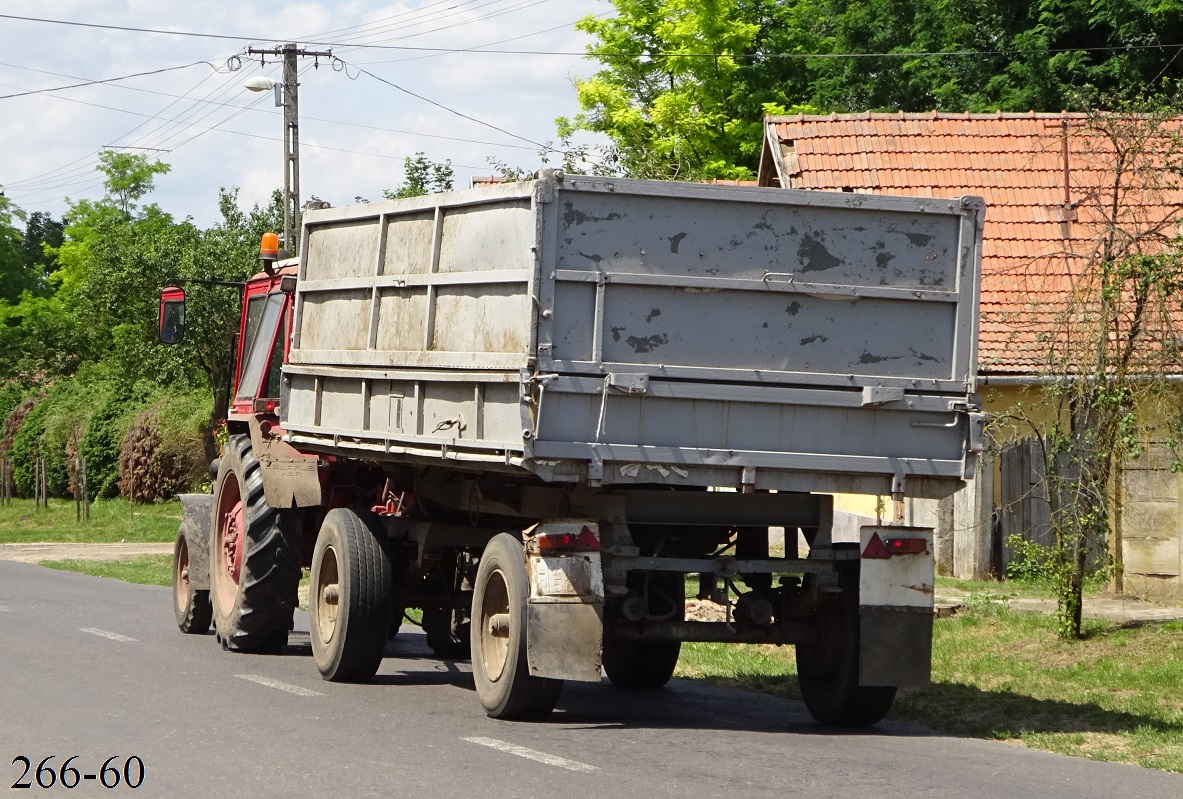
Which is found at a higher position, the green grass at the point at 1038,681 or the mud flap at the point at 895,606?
the mud flap at the point at 895,606

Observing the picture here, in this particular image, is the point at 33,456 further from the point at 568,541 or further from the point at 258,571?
the point at 568,541

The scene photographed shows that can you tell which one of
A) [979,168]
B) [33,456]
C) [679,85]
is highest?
[679,85]

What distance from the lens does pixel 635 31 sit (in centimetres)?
4106

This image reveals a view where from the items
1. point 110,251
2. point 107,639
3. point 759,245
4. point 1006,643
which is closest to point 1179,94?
point 1006,643

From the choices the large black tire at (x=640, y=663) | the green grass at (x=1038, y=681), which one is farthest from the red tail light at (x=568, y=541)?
the green grass at (x=1038, y=681)

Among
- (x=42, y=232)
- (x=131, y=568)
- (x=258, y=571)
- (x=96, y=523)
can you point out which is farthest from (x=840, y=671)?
(x=42, y=232)

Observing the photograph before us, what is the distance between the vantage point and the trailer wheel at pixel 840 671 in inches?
377

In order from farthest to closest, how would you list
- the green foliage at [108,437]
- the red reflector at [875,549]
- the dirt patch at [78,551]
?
the green foliage at [108,437] < the dirt patch at [78,551] < the red reflector at [875,549]

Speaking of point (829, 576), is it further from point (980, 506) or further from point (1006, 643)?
point (980, 506)

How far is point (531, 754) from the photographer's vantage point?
26.6 feet

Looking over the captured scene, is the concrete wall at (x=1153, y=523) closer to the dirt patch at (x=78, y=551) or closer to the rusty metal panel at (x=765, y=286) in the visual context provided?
the rusty metal panel at (x=765, y=286)

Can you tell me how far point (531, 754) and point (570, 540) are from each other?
1234 millimetres

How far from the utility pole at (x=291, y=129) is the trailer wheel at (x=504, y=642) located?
19053 mm

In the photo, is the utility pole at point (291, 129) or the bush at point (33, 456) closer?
the utility pole at point (291, 129)
